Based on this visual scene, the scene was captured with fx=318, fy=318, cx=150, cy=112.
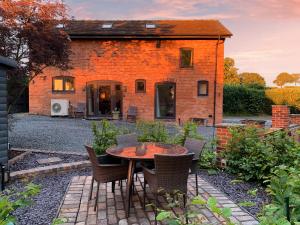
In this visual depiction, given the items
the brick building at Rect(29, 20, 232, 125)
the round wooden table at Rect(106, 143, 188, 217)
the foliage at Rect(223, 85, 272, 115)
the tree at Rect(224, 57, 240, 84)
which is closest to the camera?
the round wooden table at Rect(106, 143, 188, 217)

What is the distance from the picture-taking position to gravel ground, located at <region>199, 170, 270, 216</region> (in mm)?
4543

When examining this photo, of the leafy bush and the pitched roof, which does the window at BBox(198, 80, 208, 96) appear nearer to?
the pitched roof

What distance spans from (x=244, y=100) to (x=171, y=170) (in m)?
23.3

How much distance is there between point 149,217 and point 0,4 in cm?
731

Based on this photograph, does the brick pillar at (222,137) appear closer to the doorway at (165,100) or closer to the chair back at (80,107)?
the doorway at (165,100)

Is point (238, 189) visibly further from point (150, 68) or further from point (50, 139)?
point (150, 68)

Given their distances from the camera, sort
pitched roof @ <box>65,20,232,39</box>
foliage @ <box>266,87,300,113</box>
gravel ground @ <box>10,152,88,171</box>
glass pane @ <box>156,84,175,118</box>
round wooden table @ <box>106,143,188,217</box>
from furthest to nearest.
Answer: foliage @ <box>266,87,300,113</box> → glass pane @ <box>156,84,175,118</box> → pitched roof @ <box>65,20,232,39</box> → gravel ground @ <box>10,152,88,171</box> → round wooden table @ <box>106,143,188,217</box>

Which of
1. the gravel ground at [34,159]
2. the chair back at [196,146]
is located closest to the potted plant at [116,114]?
the gravel ground at [34,159]

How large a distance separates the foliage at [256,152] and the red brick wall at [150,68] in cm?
1132

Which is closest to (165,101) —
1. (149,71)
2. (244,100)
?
(149,71)

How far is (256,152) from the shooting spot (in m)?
5.72

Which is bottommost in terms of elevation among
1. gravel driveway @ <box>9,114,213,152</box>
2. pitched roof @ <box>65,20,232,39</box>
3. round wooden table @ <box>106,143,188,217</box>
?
gravel driveway @ <box>9,114,213,152</box>

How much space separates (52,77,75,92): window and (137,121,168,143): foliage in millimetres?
11674

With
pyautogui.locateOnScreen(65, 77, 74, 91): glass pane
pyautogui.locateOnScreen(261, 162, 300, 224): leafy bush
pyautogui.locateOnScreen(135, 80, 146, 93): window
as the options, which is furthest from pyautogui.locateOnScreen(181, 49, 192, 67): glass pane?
pyautogui.locateOnScreen(261, 162, 300, 224): leafy bush
